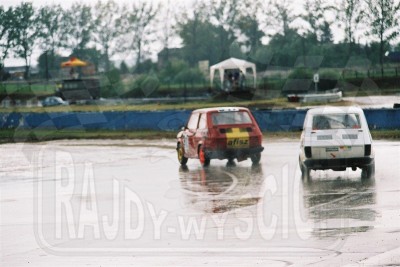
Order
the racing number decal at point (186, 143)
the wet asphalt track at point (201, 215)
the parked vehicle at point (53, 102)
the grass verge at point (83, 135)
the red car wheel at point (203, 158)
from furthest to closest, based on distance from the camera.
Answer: the parked vehicle at point (53, 102)
the grass verge at point (83, 135)
the racing number decal at point (186, 143)
the red car wheel at point (203, 158)
the wet asphalt track at point (201, 215)

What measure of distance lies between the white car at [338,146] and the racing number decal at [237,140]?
3.68 metres

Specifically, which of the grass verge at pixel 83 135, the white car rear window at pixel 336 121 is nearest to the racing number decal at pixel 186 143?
the white car rear window at pixel 336 121

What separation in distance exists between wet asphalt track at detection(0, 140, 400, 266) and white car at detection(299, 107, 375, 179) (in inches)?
14.9

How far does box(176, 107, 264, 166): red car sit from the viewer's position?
80.6 feet

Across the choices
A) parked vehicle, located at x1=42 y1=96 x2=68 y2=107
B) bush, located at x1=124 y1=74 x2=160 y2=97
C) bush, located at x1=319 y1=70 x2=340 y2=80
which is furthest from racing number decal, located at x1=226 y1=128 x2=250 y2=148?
bush, located at x1=124 y1=74 x2=160 y2=97

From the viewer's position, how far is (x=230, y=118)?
2517 centimetres

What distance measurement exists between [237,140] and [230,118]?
2.73 ft

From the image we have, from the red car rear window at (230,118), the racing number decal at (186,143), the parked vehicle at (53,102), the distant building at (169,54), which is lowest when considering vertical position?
the parked vehicle at (53,102)

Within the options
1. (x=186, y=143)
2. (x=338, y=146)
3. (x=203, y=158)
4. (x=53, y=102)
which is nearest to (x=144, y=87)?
(x=53, y=102)

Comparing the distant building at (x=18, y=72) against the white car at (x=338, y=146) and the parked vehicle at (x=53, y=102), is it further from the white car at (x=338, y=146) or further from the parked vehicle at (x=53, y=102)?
the white car at (x=338, y=146)

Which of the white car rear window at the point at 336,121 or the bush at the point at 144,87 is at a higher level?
the white car rear window at the point at 336,121

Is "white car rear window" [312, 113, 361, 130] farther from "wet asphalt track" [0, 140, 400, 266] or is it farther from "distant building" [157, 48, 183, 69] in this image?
"distant building" [157, 48, 183, 69]

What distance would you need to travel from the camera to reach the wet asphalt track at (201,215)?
12.2m

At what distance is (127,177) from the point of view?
2392 cm
